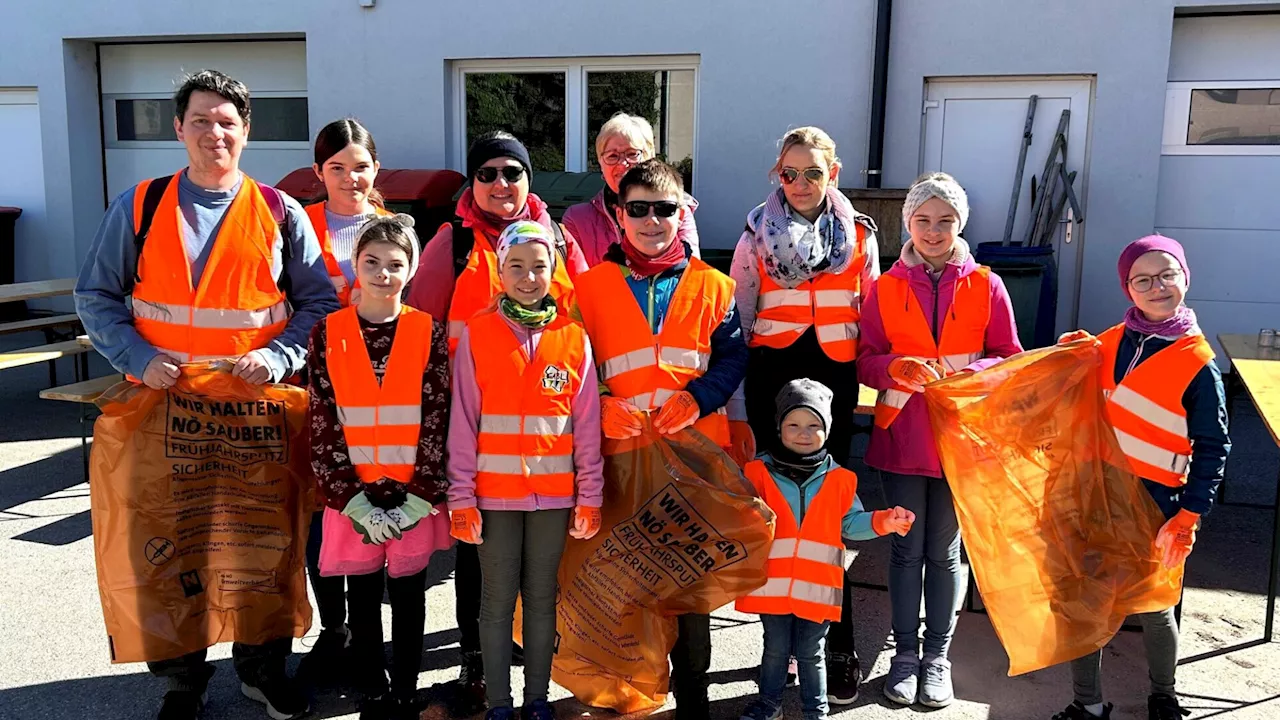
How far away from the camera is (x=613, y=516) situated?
3029 millimetres

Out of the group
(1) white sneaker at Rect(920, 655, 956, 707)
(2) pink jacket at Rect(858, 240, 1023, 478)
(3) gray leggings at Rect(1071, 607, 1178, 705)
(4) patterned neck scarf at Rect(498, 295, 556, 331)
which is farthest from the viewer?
(1) white sneaker at Rect(920, 655, 956, 707)

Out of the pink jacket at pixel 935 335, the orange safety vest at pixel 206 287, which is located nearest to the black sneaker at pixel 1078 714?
the pink jacket at pixel 935 335

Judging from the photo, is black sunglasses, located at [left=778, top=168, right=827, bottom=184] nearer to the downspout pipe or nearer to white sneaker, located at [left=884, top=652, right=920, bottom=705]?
white sneaker, located at [left=884, top=652, right=920, bottom=705]

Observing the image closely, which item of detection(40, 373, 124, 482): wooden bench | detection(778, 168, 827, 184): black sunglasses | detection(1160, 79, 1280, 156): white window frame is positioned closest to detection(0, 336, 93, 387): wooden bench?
detection(40, 373, 124, 482): wooden bench

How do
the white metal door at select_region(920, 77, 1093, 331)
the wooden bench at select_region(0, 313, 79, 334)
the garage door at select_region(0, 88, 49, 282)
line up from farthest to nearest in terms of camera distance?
the garage door at select_region(0, 88, 49, 282)
the white metal door at select_region(920, 77, 1093, 331)
the wooden bench at select_region(0, 313, 79, 334)

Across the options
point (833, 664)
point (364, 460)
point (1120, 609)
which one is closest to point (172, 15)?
point (364, 460)

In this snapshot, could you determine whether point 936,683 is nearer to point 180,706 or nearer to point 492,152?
point 492,152

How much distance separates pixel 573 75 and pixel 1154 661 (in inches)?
275

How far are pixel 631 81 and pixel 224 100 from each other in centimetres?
603

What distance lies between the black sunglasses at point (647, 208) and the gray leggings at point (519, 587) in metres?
0.93

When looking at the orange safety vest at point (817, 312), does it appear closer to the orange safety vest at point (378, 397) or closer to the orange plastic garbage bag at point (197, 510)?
the orange safety vest at point (378, 397)

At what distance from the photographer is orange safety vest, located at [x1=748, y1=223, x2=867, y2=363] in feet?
10.5

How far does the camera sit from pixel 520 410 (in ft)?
9.32

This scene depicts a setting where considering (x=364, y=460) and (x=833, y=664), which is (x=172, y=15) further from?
(x=833, y=664)
